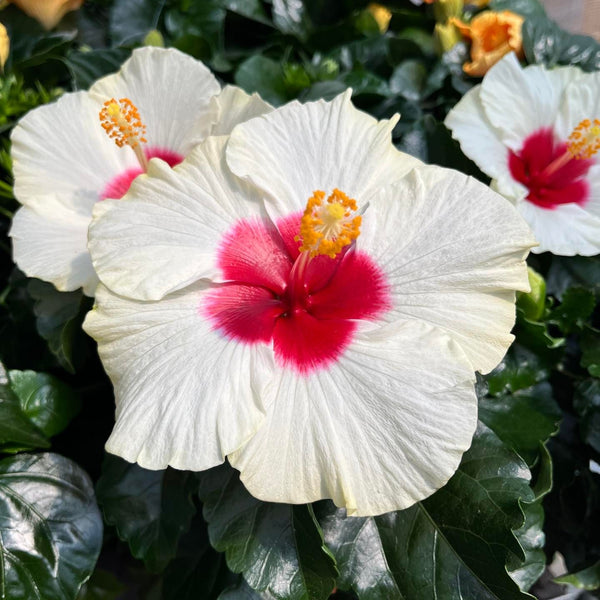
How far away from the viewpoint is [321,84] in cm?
104

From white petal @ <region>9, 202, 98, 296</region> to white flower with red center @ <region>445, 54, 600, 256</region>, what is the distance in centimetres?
51

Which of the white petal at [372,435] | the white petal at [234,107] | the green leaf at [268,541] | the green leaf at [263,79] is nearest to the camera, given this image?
the white petal at [372,435]

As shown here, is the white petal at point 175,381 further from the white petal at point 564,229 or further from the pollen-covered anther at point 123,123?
the white petal at point 564,229

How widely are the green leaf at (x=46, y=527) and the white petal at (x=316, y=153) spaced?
445 mm

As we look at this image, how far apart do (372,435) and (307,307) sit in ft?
0.63

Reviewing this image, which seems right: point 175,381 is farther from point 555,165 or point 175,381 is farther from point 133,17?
point 133,17

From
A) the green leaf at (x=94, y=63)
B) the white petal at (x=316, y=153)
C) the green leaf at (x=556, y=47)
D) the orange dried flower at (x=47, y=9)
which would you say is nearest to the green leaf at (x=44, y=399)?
the white petal at (x=316, y=153)

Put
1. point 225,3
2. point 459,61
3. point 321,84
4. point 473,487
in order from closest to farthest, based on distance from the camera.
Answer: point 473,487 < point 321,84 < point 459,61 < point 225,3

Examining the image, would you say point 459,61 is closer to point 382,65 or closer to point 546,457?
point 382,65

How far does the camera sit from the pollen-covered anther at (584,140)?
2.86ft

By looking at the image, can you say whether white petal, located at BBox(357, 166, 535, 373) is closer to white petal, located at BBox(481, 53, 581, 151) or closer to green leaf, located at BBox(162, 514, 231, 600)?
white petal, located at BBox(481, 53, 581, 151)

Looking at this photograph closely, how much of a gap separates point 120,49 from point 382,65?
495 mm

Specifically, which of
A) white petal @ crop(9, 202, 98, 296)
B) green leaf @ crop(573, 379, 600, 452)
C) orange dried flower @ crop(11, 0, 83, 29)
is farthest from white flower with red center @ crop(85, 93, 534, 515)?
orange dried flower @ crop(11, 0, 83, 29)

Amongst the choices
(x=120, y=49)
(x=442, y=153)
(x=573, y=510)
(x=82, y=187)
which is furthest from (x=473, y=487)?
(x=120, y=49)
